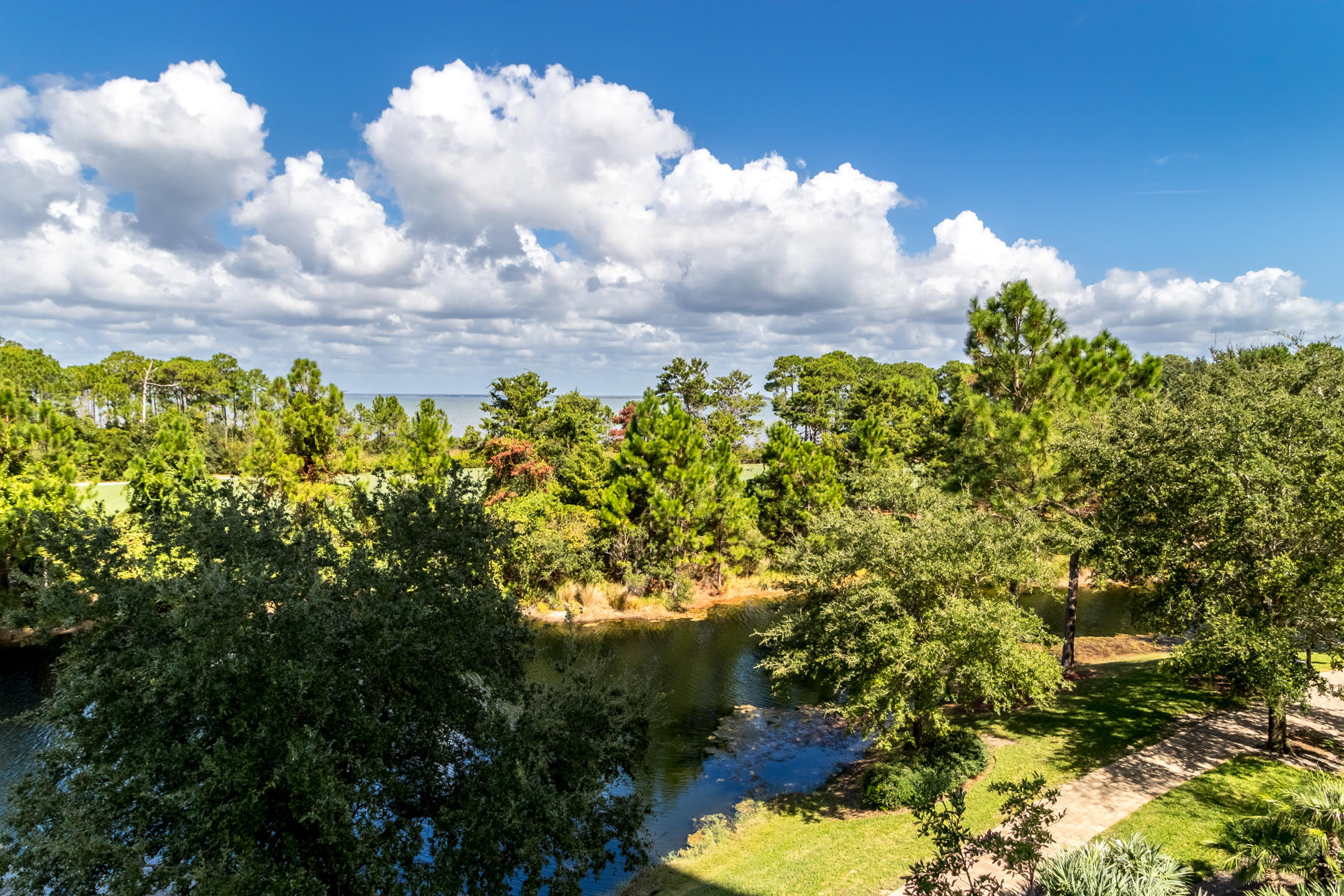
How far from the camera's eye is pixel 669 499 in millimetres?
38094

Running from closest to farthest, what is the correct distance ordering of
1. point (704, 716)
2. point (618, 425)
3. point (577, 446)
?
1. point (704, 716)
2. point (577, 446)
3. point (618, 425)

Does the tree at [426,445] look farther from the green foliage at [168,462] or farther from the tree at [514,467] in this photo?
the green foliage at [168,462]

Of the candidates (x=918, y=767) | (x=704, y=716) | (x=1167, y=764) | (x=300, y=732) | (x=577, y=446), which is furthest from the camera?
(x=577, y=446)

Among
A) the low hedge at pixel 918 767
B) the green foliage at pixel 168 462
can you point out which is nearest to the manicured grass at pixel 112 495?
the green foliage at pixel 168 462

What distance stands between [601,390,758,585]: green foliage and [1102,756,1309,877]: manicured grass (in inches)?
1008

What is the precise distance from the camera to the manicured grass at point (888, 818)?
47.9 ft

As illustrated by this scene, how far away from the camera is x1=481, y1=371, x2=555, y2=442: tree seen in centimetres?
4731

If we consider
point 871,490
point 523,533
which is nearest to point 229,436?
point 523,533

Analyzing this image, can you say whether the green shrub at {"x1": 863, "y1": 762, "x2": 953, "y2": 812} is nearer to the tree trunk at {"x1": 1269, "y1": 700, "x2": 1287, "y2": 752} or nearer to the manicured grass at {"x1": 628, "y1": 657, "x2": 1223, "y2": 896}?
the manicured grass at {"x1": 628, "y1": 657, "x2": 1223, "y2": 896}

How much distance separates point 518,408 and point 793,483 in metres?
19.8

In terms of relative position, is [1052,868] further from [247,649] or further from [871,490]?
[871,490]

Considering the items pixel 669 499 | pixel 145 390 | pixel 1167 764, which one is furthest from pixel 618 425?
pixel 145 390

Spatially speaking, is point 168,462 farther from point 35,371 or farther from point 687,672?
point 35,371

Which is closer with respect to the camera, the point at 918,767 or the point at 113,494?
the point at 918,767
